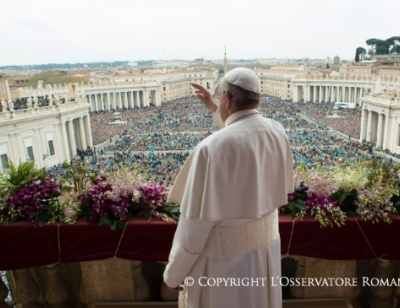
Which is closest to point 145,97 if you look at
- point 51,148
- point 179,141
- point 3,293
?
point 179,141

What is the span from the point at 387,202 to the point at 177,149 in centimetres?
1208

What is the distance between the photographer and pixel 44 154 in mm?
13633

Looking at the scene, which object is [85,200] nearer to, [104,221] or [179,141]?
[104,221]

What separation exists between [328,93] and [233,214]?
35841 mm

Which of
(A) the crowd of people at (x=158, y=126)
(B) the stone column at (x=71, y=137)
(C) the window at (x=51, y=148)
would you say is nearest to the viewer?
(C) the window at (x=51, y=148)

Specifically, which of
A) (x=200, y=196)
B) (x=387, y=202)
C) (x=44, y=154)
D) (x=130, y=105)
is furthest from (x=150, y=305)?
(x=130, y=105)

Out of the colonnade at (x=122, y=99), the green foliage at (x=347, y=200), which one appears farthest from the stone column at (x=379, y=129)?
the colonnade at (x=122, y=99)

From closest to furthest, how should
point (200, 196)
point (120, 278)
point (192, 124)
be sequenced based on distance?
point (200, 196)
point (120, 278)
point (192, 124)

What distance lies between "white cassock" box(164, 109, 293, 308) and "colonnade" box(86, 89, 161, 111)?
94.0ft

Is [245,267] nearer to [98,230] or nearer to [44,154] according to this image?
[98,230]

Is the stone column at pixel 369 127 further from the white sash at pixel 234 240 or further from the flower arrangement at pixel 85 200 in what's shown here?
the white sash at pixel 234 240

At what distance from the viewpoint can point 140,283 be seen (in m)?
1.83

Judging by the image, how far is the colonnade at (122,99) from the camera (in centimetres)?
2942

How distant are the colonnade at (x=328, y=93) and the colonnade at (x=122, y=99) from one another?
14348 millimetres
